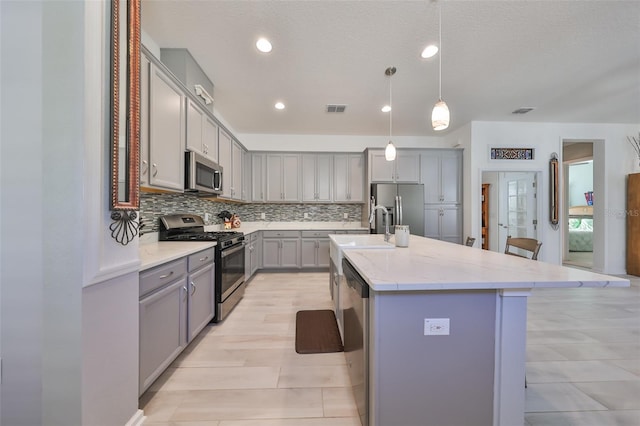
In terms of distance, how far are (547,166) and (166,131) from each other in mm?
6086

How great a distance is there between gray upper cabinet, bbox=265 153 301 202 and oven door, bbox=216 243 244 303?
72.8 inches

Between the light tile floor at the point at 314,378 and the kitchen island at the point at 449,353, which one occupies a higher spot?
the kitchen island at the point at 449,353

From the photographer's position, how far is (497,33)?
2.25 metres

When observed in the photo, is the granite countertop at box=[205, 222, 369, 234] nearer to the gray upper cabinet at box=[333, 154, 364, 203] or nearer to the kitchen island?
the gray upper cabinet at box=[333, 154, 364, 203]

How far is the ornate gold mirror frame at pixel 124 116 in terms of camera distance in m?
1.10

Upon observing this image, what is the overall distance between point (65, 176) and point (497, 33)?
3360 millimetres

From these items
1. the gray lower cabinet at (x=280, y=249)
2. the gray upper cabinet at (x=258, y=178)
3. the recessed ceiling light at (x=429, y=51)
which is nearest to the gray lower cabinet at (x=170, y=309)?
the gray lower cabinet at (x=280, y=249)

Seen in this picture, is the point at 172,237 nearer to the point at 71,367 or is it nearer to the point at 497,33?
the point at 71,367

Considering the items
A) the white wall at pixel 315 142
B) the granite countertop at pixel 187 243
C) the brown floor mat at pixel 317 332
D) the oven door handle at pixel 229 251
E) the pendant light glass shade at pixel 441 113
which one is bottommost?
the brown floor mat at pixel 317 332

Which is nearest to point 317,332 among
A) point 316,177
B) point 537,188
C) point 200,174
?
point 200,174

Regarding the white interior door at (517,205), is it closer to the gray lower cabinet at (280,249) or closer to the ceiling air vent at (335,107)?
the ceiling air vent at (335,107)

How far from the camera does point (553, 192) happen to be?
175 inches

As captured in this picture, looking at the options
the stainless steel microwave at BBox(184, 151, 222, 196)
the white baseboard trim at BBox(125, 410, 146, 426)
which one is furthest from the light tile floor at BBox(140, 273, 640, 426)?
the stainless steel microwave at BBox(184, 151, 222, 196)

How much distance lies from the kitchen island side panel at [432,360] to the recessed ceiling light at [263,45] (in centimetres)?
249
